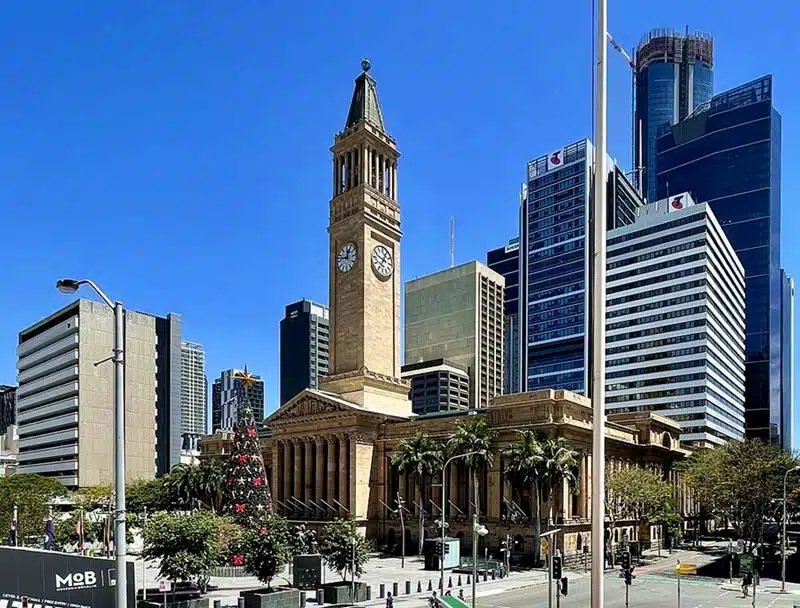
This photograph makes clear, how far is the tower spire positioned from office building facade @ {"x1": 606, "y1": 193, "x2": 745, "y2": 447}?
86155mm

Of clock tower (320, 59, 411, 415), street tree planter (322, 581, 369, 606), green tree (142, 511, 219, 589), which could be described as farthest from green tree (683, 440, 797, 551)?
green tree (142, 511, 219, 589)

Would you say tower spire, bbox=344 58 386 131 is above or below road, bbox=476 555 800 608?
above

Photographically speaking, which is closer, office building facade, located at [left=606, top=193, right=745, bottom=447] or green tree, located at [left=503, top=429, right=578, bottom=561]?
green tree, located at [left=503, top=429, right=578, bottom=561]

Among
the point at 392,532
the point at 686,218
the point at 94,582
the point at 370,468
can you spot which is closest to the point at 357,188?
the point at 370,468

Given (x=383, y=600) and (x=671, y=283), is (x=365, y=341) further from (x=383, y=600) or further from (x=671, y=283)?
(x=671, y=283)

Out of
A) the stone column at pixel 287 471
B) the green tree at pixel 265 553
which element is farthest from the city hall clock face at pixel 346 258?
the green tree at pixel 265 553

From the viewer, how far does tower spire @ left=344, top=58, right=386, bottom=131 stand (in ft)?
310

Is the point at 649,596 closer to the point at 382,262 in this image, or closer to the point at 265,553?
the point at 265,553

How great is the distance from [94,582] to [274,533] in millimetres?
19102

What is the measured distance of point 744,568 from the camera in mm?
40125

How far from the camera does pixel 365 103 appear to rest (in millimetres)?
94500

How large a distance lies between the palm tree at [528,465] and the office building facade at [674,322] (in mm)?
94576

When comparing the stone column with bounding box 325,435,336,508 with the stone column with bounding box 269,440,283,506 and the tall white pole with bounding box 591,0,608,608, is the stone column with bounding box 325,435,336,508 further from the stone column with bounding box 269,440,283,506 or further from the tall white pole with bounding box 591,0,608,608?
the tall white pole with bounding box 591,0,608,608

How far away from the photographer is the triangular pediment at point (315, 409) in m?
83.4
